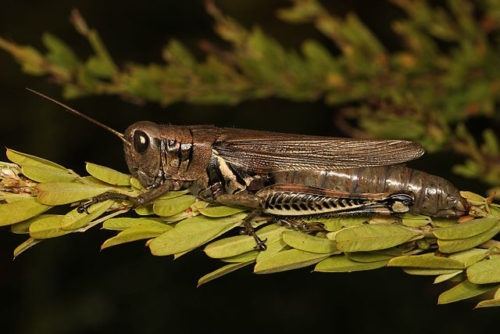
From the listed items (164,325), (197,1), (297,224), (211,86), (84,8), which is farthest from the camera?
(197,1)

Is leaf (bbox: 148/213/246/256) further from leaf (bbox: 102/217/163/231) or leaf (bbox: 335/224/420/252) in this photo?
leaf (bbox: 335/224/420/252)

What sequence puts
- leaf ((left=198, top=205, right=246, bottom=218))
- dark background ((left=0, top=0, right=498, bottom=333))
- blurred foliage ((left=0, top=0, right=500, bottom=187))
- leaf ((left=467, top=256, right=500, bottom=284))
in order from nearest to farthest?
1. leaf ((left=467, top=256, right=500, bottom=284))
2. leaf ((left=198, top=205, right=246, bottom=218))
3. blurred foliage ((left=0, top=0, right=500, bottom=187))
4. dark background ((left=0, top=0, right=498, bottom=333))

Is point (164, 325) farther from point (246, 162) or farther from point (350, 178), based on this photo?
A: point (350, 178)

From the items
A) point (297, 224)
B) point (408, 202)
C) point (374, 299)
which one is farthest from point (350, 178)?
point (374, 299)

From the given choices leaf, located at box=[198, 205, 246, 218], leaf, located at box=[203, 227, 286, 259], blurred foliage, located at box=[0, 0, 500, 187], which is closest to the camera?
leaf, located at box=[203, 227, 286, 259]

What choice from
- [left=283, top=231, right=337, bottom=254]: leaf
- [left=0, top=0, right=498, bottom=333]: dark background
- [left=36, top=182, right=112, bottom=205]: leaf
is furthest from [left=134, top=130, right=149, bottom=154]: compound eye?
[left=0, top=0, right=498, bottom=333]: dark background

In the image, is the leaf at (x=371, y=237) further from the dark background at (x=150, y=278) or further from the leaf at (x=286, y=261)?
the dark background at (x=150, y=278)
